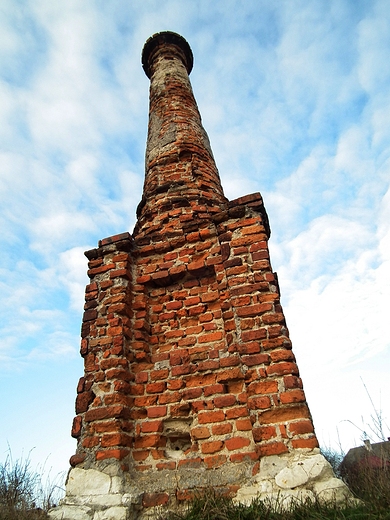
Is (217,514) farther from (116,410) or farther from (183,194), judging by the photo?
(183,194)

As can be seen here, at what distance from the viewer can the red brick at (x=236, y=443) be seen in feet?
8.21

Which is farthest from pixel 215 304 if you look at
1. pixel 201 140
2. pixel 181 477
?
pixel 201 140

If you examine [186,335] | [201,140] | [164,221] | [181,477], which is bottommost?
[181,477]

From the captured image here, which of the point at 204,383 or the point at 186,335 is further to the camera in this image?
the point at 186,335

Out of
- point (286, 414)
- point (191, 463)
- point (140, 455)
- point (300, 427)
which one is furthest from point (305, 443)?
point (140, 455)

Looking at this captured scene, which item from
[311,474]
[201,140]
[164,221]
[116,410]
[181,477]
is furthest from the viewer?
[201,140]

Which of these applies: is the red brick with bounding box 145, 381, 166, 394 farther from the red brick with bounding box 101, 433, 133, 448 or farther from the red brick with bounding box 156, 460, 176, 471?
the red brick with bounding box 156, 460, 176, 471

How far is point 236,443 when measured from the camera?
8.27 feet

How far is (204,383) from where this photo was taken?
2848 millimetres

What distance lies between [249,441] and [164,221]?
2.33 m

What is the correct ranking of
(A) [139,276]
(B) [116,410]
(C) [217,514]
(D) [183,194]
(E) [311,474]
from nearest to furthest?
1. (C) [217,514]
2. (E) [311,474]
3. (B) [116,410]
4. (A) [139,276]
5. (D) [183,194]

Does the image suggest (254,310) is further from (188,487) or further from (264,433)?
(188,487)

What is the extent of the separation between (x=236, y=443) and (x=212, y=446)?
0.59 ft

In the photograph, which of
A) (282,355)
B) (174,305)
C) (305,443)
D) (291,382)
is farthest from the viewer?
(174,305)
